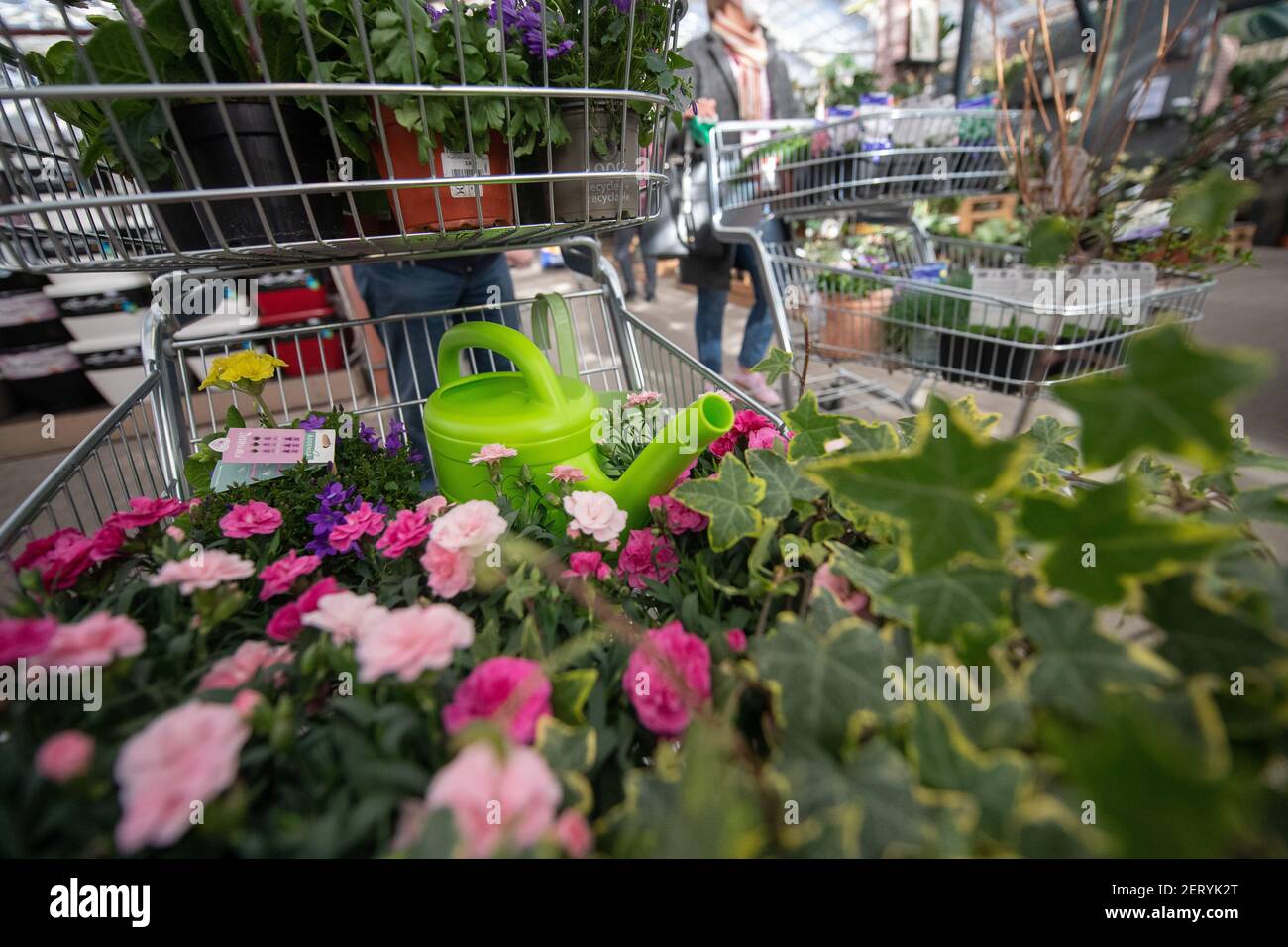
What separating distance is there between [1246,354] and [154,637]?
23.8 inches

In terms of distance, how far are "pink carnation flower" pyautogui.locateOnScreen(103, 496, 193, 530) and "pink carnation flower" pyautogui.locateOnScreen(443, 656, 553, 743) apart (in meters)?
0.35

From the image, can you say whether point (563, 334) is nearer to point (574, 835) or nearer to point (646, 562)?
point (646, 562)

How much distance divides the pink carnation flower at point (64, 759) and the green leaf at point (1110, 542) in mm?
428

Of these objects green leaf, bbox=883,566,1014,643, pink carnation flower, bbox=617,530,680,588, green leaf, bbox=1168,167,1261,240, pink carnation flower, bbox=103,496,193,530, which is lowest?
pink carnation flower, bbox=617,530,680,588

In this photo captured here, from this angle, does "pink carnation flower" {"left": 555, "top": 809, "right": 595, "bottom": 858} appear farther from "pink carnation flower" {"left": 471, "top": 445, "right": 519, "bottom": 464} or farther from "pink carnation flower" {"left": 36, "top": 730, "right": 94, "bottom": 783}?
"pink carnation flower" {"left": 471, "top": 445, "right": 519, "bottom": 464}

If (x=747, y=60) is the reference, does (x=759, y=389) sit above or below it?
below

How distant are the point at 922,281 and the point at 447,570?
4.63 ft

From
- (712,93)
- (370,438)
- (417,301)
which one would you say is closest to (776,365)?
(370,438)

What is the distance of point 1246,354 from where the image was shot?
0.24 m

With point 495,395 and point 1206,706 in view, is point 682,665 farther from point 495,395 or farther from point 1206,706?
point 495,395

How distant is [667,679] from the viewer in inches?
12.9

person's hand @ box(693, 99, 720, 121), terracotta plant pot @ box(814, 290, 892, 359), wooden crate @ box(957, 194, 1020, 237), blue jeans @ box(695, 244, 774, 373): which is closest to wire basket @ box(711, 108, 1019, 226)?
person's hand @ box(693, 99, 720, 121)

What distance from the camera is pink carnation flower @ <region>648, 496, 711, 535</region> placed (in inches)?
19.2

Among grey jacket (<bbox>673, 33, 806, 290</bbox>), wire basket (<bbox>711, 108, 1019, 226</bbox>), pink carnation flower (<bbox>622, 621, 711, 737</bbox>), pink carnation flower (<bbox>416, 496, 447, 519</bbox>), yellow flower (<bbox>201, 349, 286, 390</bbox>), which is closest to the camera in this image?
pink carnation flower (<bbox>622, 621, 711, 737</bbox>)
